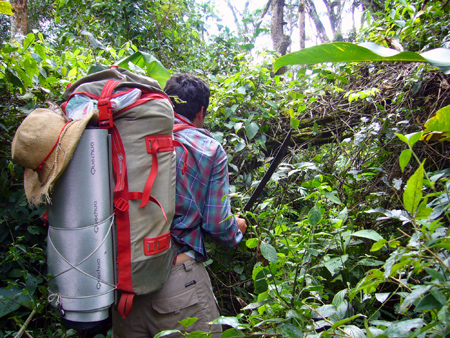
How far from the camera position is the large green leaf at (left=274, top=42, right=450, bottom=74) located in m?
0.71

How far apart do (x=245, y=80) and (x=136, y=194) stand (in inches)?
69.5

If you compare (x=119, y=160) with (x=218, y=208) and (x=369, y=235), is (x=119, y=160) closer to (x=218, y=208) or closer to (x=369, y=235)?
(x=218, y=208)

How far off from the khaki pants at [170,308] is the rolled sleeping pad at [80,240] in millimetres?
314

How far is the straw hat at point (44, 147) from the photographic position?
4.08ft

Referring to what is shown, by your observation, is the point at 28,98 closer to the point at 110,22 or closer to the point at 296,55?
the point at 296,55

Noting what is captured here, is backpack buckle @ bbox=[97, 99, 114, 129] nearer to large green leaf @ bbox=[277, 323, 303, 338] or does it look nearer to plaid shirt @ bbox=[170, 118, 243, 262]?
plaid shirt @ bbox=[170, 118, 243, 262]

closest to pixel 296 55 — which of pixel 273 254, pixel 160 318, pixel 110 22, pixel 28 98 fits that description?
pixel 273 254

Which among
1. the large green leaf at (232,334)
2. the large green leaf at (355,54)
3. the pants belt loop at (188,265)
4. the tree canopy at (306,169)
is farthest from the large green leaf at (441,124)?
the pants belt loop at (188,265)

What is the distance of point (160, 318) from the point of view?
1616mm

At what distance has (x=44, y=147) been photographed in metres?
1.26

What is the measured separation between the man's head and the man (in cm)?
5

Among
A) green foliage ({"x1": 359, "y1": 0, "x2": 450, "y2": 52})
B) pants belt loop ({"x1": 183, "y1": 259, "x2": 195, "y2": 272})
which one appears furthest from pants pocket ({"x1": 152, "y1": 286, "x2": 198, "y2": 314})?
green foliage ({"x1": 359, "y1": 0, "x2": 450, "y2": 52})

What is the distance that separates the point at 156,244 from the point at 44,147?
0.65 meters

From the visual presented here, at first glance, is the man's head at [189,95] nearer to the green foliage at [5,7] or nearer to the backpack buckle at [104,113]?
the backpack buckle at [104,113]
